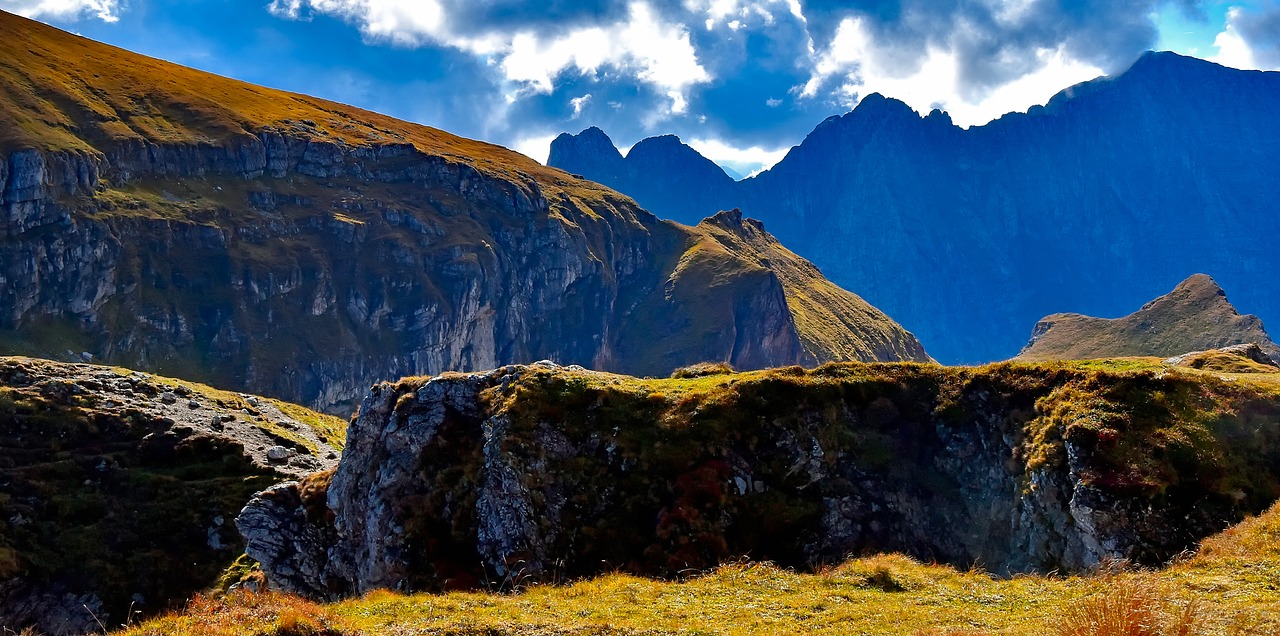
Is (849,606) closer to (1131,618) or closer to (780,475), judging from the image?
(1131,618)

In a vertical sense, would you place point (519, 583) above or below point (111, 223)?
below

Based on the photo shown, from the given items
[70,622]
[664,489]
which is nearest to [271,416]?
[70,622]

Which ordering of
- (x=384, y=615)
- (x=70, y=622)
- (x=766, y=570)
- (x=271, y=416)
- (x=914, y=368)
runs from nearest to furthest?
(x=384, y=615)
(x=766, y=570)
(x=914, y=368)
(x=70, y=622)
(x=271, y=416)

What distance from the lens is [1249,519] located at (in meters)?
22.7

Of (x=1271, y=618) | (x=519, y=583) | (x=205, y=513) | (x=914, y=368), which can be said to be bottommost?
(x=205, y=513)

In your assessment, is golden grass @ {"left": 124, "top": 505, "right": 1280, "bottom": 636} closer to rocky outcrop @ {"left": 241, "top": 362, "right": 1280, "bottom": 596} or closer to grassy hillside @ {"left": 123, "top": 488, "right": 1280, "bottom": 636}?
grassy hillside @ {"left": 123, "top": 488, "right": 1280, "bottom": 636}

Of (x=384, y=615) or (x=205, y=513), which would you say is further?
(x=205, y=513)

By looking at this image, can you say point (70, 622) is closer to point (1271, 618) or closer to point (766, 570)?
point (766, 570)

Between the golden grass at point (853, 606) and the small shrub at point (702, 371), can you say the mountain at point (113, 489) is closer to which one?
the golden grass at point (853, 606)

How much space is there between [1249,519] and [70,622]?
63.4 meters

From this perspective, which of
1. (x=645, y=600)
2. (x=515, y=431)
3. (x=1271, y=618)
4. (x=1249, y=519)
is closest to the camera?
(x=1271, y=618)

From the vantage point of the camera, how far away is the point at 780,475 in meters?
30.7

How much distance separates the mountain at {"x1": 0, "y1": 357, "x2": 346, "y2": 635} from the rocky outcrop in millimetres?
21345

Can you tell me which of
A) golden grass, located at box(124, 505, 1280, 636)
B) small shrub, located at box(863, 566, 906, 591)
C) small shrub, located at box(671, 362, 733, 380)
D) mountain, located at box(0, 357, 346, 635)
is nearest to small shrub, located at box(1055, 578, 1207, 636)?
golden grass, located at box(124, 505, 1280, 636)
